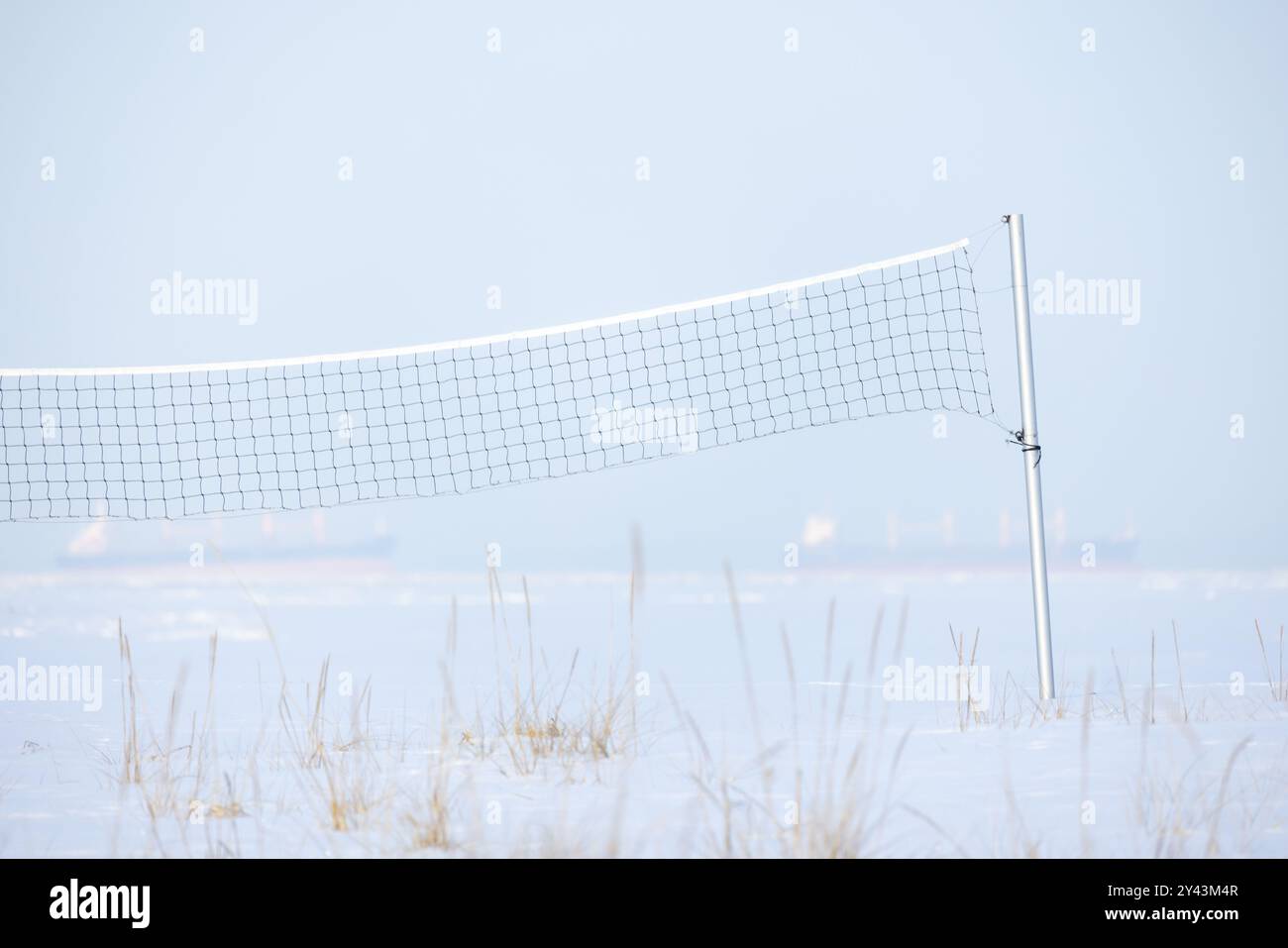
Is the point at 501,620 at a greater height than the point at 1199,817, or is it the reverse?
the point at 501,620

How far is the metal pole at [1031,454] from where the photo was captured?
5.74m

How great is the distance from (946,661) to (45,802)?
4.41 m

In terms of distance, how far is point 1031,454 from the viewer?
19.4ft

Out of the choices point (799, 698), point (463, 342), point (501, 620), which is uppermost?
point (463, 342)

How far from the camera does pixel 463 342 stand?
6.73 meters

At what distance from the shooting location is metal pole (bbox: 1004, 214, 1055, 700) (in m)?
5.74
